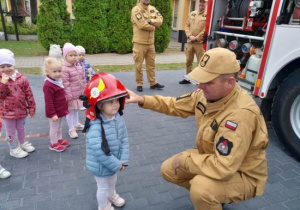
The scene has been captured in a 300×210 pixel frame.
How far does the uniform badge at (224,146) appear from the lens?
73.4 inches

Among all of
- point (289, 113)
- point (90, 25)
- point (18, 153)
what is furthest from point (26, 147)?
point (90, 25)

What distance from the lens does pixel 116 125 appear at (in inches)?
86.9

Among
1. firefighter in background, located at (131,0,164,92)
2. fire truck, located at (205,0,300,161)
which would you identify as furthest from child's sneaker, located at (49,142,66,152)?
firefighter in background, located at (131,0,164,92)

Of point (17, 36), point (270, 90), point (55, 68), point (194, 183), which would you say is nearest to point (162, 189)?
point (194, 183)

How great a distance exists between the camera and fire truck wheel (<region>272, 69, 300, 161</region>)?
336 cm

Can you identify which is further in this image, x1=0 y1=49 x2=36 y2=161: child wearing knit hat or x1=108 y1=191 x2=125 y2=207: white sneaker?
x1=0 y1=49 x2=36 y2=161: child wearing knit hat

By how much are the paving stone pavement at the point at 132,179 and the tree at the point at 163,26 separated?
9205mm

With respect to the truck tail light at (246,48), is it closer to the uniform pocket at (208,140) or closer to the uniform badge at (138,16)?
the uniform badge at (138,16)

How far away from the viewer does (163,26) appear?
1269 centimetres

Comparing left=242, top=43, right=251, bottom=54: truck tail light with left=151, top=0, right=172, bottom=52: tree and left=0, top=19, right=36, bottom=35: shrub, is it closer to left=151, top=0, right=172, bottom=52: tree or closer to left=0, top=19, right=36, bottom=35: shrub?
left=151, top=0, right=172, bottom=52: tree

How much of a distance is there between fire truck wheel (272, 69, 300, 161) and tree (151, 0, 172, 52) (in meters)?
9.78

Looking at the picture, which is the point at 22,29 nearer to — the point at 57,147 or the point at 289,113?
the point at 57,147

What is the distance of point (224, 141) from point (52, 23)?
10.8m

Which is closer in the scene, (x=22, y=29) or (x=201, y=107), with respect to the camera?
(x=201, y=107)
